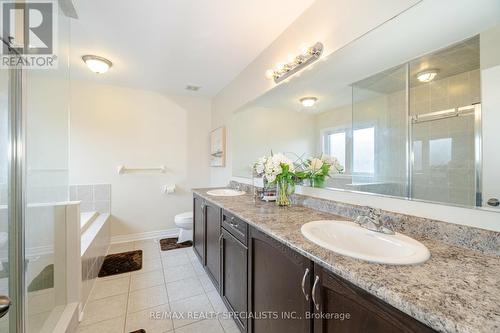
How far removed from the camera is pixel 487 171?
2.67 ft

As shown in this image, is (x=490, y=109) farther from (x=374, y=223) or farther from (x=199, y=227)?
(x=199, y=227)

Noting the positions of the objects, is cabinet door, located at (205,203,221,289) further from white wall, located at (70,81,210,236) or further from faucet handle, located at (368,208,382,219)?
white wall, located at (70,81,210,236)

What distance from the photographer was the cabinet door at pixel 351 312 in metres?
0.55

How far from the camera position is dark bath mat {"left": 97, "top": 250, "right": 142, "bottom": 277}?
2223 millimetres

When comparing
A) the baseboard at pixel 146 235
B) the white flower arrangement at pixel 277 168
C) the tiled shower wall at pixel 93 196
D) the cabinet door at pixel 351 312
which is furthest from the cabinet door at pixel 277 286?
the tiled shower wall at pixel 93 196

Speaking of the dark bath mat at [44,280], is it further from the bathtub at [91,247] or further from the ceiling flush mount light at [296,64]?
the ceiling flush mount light at [296,64]

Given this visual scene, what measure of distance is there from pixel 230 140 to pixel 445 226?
7.61 feet

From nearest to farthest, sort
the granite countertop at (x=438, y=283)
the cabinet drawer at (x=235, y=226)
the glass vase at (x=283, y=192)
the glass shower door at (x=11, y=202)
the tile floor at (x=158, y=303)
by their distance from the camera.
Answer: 1. the granite countertop at (x=438, y=283)
2. the glass shower door at (x=11, y=202)
3. the cabinet drawer at (x=235, y=226)
4. the tile floor at (x=158, y=303)
5. the glass vase at (x=283, y=192)

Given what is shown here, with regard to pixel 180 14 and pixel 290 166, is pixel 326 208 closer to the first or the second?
pixel 290 166

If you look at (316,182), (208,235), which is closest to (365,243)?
(316,182)

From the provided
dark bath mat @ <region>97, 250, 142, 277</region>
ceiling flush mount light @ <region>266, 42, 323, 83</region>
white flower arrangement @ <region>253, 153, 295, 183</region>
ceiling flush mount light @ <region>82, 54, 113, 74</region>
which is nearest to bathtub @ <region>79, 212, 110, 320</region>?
dark bath mat @ <region>97, 250, 142, 277</region>

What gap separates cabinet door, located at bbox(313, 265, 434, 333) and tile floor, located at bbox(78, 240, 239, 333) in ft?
3.34

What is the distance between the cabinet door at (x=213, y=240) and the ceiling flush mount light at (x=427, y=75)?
1.53 metres

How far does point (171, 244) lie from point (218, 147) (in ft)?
5.10
